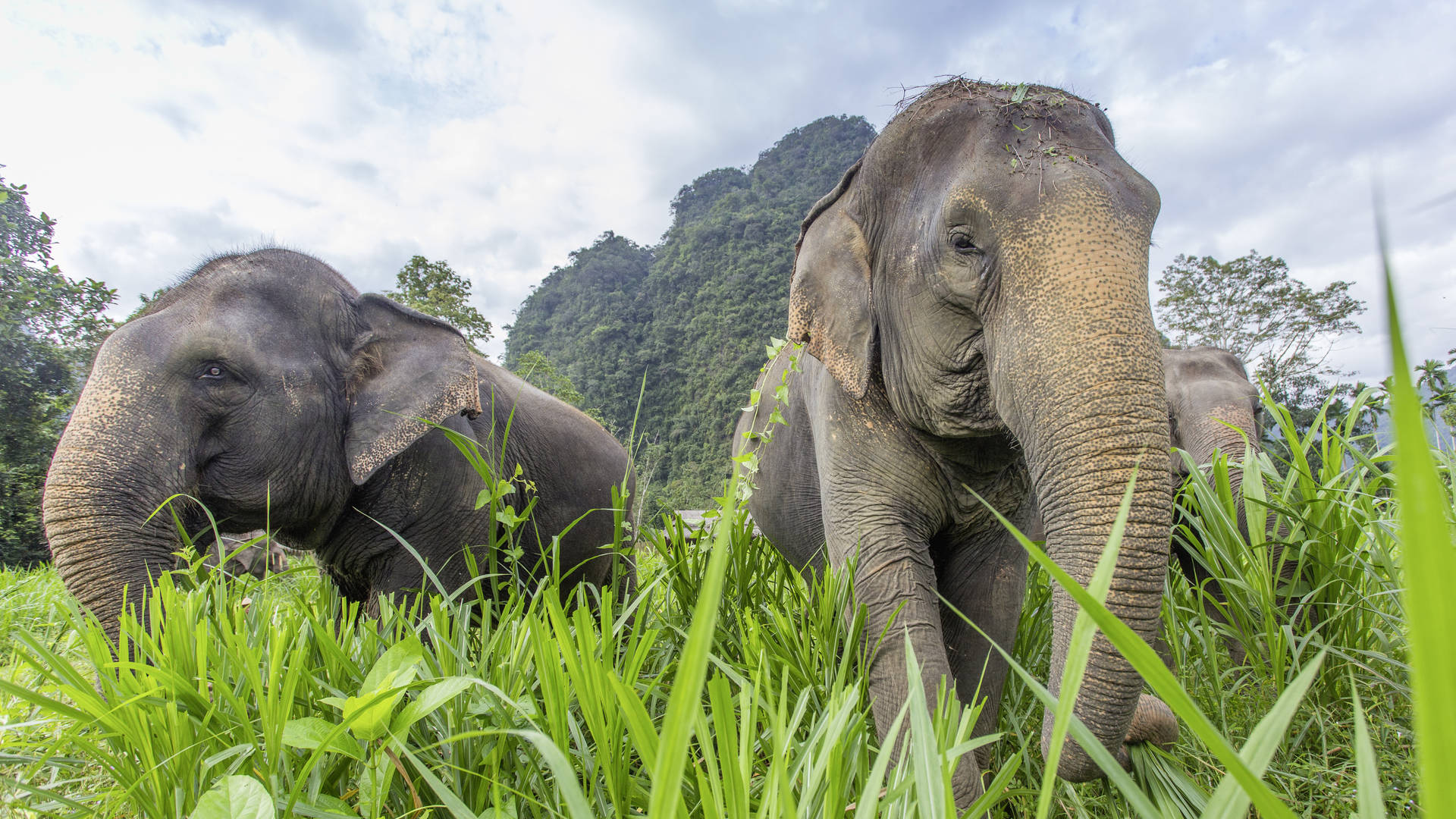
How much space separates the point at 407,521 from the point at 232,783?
282 centimetres

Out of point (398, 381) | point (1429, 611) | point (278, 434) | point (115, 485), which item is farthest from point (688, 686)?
point (398, 381)

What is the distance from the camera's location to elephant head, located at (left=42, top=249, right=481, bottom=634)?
2848 mm

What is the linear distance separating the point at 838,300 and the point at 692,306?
51.1 metres

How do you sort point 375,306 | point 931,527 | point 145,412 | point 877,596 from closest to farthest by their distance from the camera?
point 877,596 → point 931,527 → point 145,412 → point 375,306

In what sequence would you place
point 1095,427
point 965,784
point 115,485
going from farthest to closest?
point 115,485
point 965,784
point 1095,427

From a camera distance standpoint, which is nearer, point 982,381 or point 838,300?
point 982,381

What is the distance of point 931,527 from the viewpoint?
2.57 meters

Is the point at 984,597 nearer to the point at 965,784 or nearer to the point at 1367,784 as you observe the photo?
the point at 965,784

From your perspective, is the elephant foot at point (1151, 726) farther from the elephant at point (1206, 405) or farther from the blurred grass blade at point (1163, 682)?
the elephant at point (1206, 405)

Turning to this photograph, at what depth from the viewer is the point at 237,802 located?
1.13 m

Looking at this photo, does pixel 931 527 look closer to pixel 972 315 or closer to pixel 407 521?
pixel 972 315

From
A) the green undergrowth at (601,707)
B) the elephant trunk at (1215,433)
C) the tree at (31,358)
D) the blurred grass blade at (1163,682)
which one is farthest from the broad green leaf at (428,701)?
the tree at (31,358)

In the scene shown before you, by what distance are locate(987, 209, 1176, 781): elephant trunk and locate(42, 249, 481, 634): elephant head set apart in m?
2.77

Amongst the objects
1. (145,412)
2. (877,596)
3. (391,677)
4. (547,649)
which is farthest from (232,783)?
(145,412)
